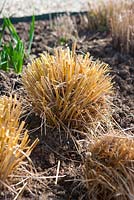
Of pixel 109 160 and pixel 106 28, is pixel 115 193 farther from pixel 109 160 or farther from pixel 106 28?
pixel 106 28

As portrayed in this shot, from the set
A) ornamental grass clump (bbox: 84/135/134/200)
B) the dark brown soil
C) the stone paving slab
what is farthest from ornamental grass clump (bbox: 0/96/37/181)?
the stone paving slab

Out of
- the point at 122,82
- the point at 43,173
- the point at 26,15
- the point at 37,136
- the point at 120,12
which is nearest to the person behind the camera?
Result: the point at 43,173

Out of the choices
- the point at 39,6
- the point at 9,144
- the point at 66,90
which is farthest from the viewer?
the point at 39,6

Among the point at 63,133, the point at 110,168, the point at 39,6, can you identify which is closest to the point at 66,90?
the point at 63,133

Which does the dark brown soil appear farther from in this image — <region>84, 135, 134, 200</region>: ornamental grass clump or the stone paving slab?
the stone paving slab

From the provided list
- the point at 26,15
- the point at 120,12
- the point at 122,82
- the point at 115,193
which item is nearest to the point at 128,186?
the point at 115,193

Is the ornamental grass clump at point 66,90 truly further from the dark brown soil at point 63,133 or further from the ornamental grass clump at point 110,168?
the ornamental grass clump at point 110,168

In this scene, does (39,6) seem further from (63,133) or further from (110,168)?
(110,168)
